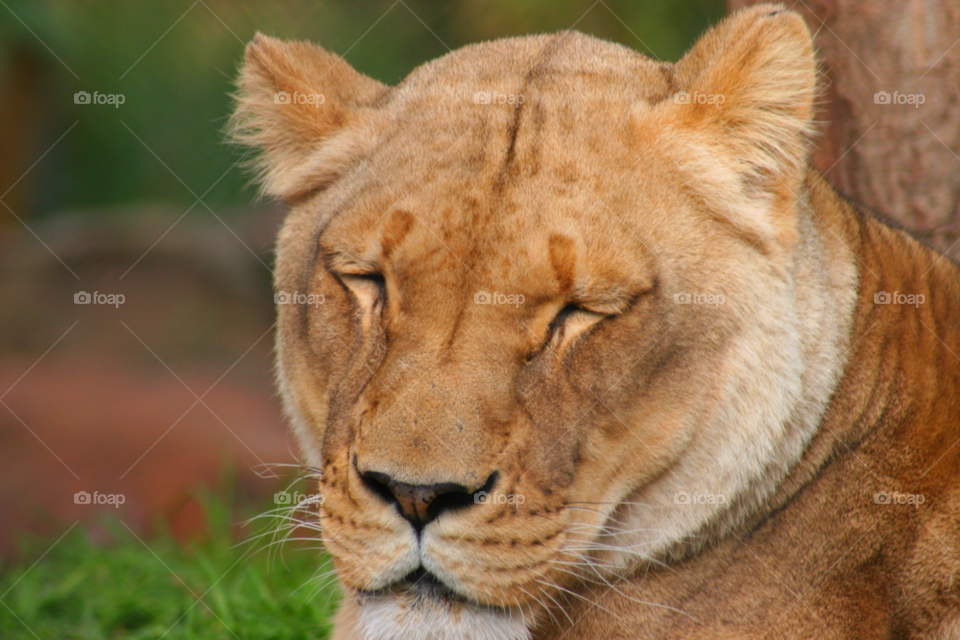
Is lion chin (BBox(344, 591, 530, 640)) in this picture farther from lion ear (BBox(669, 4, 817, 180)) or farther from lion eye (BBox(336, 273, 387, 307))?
lion ear (BBox(669, 4, 817, 180))

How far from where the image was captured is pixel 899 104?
5.08m

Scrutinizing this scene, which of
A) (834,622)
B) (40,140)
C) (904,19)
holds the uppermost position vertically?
(40,140)

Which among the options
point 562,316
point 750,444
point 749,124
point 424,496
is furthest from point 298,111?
point 750,444

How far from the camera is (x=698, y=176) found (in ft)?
11.0

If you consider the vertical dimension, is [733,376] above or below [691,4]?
below

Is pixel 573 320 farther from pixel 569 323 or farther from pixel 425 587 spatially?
pixel 425 587

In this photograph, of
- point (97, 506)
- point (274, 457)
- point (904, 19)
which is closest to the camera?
point (904, 19)

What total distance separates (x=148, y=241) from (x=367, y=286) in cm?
931

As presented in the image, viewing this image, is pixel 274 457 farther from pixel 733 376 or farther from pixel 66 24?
pixel 66 24

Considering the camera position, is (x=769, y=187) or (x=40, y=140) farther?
(x=40, y=140)

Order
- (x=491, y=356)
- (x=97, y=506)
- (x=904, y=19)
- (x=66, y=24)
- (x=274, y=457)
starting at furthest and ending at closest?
(x=66, y=24) < (x=274, y=457) < (x=97, y=506) < (x=904, y=19) < (x=491, y=356)

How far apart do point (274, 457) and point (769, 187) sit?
5.39m

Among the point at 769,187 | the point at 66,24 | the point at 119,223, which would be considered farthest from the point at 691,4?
the point at 769,187

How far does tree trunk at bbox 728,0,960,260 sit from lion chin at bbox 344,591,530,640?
317 centimetres
